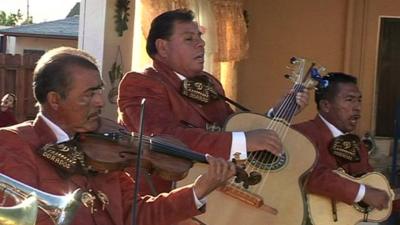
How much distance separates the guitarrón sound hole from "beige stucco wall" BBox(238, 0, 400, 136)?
4.54 metres

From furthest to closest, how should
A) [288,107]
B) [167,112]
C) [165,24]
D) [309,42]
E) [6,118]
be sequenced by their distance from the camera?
[309,42]
[6,118]
[288,107]
[165,24]
[167,112]

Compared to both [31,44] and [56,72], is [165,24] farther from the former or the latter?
[31,44]

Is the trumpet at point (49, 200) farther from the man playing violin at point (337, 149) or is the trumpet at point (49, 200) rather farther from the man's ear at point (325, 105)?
the man's ear at point (325, 105)

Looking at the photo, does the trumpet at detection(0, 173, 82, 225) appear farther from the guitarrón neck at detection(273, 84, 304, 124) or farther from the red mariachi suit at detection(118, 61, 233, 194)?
the guitarrón neck at detection(273, 84, 304, 124)

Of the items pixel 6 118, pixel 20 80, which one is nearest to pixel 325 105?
pixel 6 118

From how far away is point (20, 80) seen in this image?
11.0 m

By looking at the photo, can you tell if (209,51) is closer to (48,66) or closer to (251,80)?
(251,80)

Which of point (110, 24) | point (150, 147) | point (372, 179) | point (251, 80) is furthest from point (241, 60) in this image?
point (150, 147)

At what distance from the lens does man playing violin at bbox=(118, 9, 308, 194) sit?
293 cm

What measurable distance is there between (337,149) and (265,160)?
0.65 meters

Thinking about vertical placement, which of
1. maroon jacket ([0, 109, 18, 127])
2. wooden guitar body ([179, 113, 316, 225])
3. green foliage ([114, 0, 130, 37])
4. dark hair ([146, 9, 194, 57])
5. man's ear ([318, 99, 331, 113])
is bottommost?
maroon jacket ([0, 109, 18, 127])

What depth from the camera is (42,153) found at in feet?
7.56

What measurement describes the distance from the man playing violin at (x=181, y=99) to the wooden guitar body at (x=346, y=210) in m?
0.65

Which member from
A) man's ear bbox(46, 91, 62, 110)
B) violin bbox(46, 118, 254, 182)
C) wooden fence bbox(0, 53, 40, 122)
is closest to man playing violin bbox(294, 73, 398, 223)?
violin bbox(46, 118, 254, 182)
